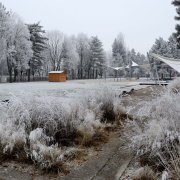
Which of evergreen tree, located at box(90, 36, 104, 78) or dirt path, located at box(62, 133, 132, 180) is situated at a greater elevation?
evergreen tree, located at box(90, 36, 104, 78)

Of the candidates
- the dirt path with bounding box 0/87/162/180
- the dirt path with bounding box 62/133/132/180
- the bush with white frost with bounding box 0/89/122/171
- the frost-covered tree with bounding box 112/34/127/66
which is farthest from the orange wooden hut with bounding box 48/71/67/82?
the frost-covered tree with bounding box 112/34/127/66

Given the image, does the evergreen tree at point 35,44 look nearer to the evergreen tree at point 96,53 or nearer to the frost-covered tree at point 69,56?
the frost-covered tree at point 69,56

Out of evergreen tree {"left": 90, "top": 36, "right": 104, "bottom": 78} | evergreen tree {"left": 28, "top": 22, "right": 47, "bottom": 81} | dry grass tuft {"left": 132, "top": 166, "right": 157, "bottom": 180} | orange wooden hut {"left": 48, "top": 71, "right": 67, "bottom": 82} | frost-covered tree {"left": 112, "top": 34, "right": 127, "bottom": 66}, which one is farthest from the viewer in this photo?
frost-covered tree {"left": 112, "top": 34, "right": 127, "bottom": 66}

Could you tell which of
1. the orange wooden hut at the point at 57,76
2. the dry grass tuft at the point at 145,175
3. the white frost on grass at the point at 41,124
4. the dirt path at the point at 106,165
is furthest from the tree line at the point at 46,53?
the dry grass tuft at the point at 145,175

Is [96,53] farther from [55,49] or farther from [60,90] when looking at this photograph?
[60,90]

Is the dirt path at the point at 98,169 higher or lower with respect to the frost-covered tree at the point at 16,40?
lower

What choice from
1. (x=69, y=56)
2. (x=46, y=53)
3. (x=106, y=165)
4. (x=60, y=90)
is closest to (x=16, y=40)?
(x=46, y=53)

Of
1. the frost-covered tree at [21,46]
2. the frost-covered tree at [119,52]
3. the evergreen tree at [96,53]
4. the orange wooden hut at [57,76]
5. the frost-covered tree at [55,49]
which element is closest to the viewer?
the orange wooden hut at [57,76]

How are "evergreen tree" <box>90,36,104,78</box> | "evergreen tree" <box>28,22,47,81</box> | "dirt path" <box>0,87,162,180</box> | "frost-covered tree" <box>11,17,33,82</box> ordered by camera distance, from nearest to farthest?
1. "dirt path" <box>0,87,162,180</box>
2. "frost-covered tree" <box>11,17,33,82</box>
3. "evergreen tree" <box>28,22,47,81</box>
4. "evergreen tree" <box>90,36,104,78</box>

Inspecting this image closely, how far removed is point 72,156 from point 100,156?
0.53 metres

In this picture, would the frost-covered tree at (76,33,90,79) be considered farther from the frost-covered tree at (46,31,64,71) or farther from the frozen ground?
the frozen ground

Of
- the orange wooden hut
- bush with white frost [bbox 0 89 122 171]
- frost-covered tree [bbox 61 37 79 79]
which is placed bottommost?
bush with white frost [bbox 0 89 122 171]

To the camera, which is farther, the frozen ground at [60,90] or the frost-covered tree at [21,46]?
the frost-covered tree at [21,46]

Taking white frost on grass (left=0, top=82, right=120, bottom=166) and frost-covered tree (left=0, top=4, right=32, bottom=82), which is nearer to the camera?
white frost on grass (left=0, top=82, right=120, bottom=166)
